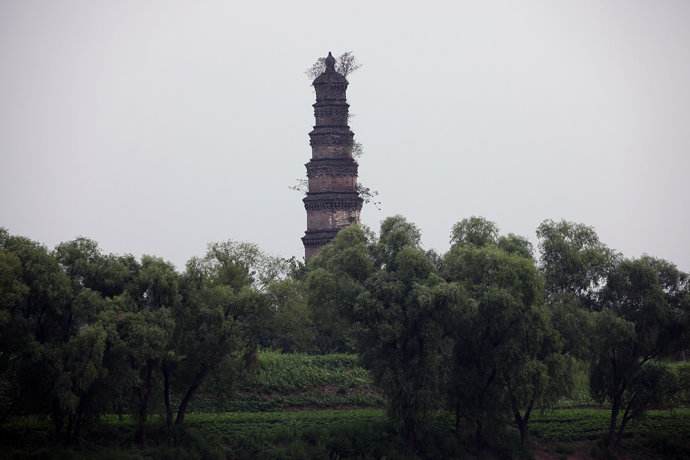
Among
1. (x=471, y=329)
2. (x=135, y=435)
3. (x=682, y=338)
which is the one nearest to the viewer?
(x=135, y=435)

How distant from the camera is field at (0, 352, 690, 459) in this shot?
53156 mm

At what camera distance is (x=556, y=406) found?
6800 cm

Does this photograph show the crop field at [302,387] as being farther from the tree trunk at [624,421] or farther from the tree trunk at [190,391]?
the tree trunk at [624,421]

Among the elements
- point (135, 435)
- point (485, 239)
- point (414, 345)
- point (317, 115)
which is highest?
point (317, 115)

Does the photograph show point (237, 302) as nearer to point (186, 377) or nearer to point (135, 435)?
point (186, 377)

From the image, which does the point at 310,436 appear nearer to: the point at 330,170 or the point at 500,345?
the point at 500,345

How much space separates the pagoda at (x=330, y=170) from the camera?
87375mm

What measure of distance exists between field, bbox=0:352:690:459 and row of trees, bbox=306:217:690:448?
1834 millimetres

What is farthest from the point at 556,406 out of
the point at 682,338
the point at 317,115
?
the point at 317,115

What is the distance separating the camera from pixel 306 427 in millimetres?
58406

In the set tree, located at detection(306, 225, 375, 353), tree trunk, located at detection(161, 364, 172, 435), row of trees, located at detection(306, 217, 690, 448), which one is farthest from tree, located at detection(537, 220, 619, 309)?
tree trunk, located at detection(161, 364, 172, 435)

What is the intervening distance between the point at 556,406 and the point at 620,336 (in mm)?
10052

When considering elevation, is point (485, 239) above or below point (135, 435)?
above

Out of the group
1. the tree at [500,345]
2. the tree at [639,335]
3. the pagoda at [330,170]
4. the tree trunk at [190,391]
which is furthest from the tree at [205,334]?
the pagoda at [330,170]
